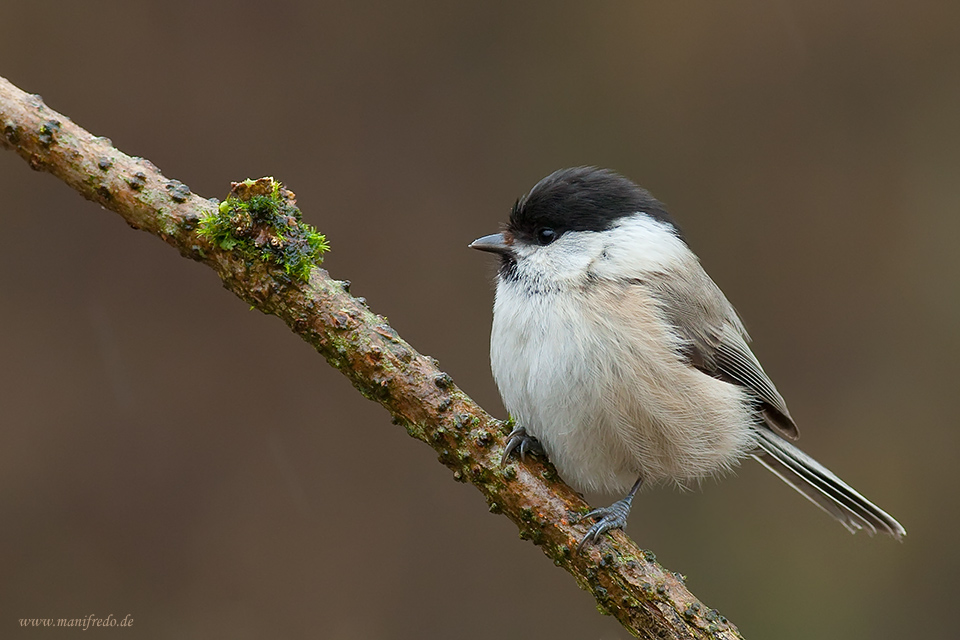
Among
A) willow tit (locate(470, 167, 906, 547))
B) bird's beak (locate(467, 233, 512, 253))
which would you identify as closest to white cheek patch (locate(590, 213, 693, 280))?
willow tit (locate(470, 167, 906, 547))

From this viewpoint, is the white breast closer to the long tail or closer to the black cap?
the black cap

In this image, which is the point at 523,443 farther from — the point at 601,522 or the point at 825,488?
the point at 825,488

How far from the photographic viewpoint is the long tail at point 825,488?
103 inches

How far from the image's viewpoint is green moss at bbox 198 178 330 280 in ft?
6.45

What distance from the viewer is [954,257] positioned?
4.29 m

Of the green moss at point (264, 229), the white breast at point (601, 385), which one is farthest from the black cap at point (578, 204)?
the green moss at point (264, 229)

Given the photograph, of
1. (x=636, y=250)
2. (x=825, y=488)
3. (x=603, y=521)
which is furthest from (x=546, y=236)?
(x=825, y=488)

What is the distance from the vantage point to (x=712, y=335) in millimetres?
2537

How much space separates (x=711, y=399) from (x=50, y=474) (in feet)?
9.06

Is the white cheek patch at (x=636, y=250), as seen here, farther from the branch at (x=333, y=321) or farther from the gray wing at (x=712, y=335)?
the branch at (x=333, y=321)

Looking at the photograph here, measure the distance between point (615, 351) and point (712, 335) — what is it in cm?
47

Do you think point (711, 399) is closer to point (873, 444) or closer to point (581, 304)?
point (581, 304)

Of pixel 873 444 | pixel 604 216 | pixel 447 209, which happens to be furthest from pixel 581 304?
pixel 873 444

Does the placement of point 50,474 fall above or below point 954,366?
below
